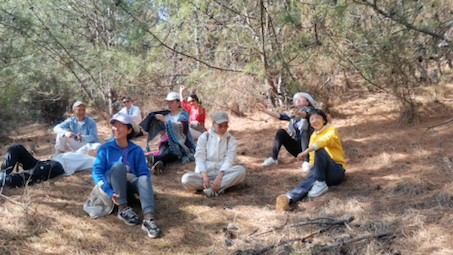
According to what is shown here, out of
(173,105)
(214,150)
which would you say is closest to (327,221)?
(214,150)

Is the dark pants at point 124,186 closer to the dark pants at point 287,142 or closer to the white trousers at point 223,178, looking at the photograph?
the white trousers at point 223,178

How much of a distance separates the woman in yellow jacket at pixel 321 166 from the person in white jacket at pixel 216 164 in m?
0.62

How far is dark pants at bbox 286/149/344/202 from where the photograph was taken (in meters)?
3.50

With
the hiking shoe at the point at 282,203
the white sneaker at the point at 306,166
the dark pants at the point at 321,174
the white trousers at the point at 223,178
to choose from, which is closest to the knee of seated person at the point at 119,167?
the white trousers at the point at 223,178

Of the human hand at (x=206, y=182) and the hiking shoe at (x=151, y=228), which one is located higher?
the human hand at (x=206, y=182)

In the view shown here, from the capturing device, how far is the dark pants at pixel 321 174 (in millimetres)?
3496

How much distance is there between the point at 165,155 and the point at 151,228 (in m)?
2.01

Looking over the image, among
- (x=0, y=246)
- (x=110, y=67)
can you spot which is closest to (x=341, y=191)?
(x=0, y=246)

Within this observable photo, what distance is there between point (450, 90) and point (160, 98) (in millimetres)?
6193

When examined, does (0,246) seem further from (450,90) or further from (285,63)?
(450,90)

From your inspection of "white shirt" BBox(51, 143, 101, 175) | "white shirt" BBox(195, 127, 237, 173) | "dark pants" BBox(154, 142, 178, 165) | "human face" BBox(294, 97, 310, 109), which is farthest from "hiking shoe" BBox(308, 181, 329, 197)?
"white shirt" BBox(51, 143, 101, 175)

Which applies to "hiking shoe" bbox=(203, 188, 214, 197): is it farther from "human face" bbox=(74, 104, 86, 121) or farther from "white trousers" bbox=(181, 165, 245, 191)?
"human face" bbox=(74, 104, 86, 121)

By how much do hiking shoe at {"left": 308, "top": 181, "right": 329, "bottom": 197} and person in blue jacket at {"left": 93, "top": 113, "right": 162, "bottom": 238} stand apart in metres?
1.50

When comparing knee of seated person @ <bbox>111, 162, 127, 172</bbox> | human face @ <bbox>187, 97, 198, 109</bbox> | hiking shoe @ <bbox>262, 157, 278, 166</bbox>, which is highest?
human face @ <bbox>187, 97, 198, 109</bbox>
